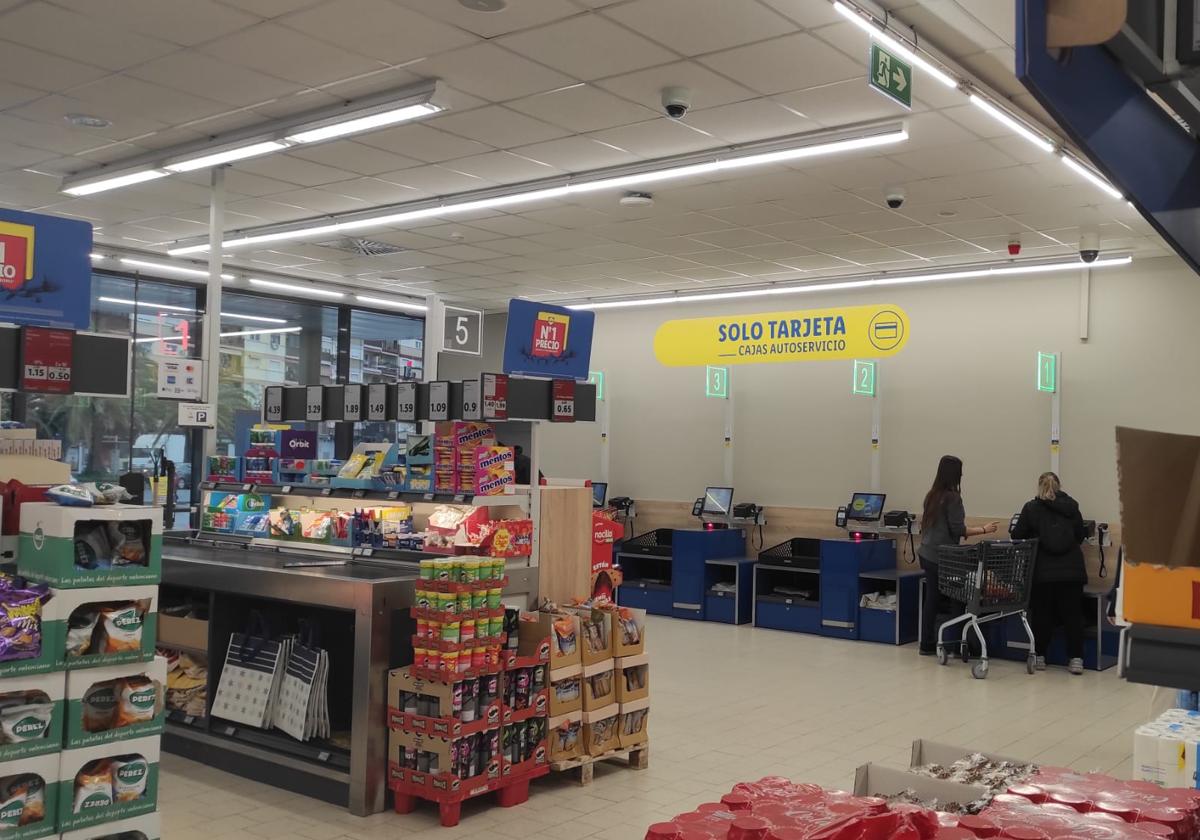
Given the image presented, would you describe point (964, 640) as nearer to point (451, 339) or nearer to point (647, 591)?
point (647, 591)

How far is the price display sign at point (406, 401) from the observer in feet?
22.1

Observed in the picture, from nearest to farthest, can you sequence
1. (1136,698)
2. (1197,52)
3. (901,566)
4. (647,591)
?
(1197,52)
(1136,698)
(901,566)
(647,591)

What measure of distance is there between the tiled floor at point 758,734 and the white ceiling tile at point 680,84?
A: 3.75m

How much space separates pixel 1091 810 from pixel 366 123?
5306mm

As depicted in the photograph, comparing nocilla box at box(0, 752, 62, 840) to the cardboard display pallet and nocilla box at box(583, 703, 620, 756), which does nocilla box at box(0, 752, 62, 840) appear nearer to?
the cardboard display pallet

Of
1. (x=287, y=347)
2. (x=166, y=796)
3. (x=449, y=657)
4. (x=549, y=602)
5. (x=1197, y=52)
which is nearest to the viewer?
(x=1197, y=52)

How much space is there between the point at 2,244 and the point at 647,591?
8381 mm

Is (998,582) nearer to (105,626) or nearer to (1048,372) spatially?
(1048,372)

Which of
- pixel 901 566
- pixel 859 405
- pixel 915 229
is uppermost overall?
pixel 915 229

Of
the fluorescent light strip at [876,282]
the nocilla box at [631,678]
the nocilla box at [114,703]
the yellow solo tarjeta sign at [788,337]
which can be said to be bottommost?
the nocilla box at [631,678]

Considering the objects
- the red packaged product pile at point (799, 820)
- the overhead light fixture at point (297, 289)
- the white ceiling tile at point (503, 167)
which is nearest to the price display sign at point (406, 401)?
the white ceiling tile at point (503, 167)

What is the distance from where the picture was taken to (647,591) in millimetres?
11773

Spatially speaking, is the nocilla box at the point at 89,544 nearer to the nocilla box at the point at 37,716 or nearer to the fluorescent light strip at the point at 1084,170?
the nocilla box at the point at 37,716

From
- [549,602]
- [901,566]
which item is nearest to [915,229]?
[901,566]
